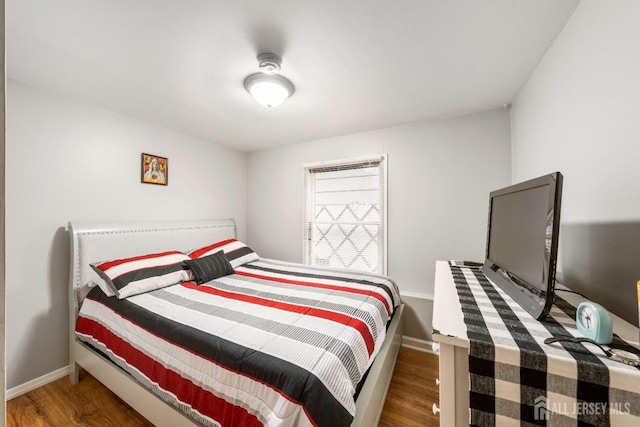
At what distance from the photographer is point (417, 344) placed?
250 centimetres

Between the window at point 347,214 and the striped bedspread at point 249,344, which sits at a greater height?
the window at point 347,214

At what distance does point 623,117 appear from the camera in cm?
90

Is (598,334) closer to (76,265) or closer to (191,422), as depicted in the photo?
(191,422)

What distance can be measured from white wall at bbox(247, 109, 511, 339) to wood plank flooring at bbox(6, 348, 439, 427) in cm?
71

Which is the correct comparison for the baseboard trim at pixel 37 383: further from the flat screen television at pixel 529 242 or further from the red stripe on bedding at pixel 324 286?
the flat screen television at pixel 529 242

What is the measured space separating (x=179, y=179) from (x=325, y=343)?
270 cm

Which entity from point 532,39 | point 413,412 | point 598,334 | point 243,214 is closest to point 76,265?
point 243,214

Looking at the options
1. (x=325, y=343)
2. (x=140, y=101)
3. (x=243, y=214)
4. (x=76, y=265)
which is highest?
(x=140, y=101)

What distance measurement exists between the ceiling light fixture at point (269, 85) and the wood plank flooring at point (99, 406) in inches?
96.8

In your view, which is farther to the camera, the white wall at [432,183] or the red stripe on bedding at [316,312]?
the white wall at [432,183]

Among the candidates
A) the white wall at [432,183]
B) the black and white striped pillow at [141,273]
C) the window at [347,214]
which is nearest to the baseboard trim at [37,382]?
the black and white striped pillow at [141,273]

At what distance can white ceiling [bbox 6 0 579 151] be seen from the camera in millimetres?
1177

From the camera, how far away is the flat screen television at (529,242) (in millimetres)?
764

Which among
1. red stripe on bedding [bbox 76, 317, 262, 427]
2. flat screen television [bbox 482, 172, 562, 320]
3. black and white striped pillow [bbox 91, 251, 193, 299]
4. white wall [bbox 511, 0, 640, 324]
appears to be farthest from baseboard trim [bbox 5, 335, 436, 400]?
white wall [bbox 511, 0, 640, 324]
